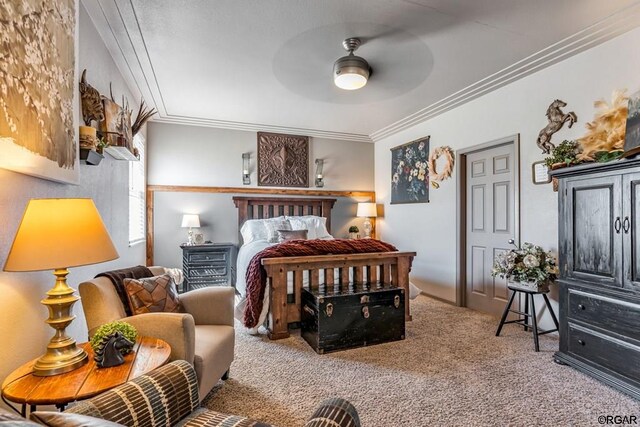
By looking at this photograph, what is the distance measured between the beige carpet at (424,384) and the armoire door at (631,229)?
2.51 ft

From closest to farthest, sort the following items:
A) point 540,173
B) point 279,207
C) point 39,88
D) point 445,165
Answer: point 39,88 < point 540,173 < point 445,165 < point 279,207

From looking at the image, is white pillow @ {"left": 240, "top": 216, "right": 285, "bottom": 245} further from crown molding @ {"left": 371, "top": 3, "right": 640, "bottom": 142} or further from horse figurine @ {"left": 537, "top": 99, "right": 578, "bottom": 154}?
horse figurine @ {"left": 537, "top": 99, "right": 578, "bottom": 154}

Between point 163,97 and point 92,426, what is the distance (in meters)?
4.18

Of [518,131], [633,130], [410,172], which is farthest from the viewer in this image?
[410,172]

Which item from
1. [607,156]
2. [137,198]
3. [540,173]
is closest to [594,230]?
[607,156]

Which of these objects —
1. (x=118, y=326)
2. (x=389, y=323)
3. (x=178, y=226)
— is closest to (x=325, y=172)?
(x=178, y=226)

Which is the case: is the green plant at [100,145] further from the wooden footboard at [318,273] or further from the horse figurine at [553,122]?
the horse figurine at [553,122]

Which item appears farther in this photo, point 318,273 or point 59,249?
point 318,273

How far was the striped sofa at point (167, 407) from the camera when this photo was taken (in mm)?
996

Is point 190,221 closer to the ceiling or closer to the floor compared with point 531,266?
closer to the ceiling

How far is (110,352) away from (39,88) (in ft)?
4.10

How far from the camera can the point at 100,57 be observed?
269 centimetres

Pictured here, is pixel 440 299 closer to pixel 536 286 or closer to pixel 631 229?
pixel 536 286

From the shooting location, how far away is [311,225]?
517 cm
